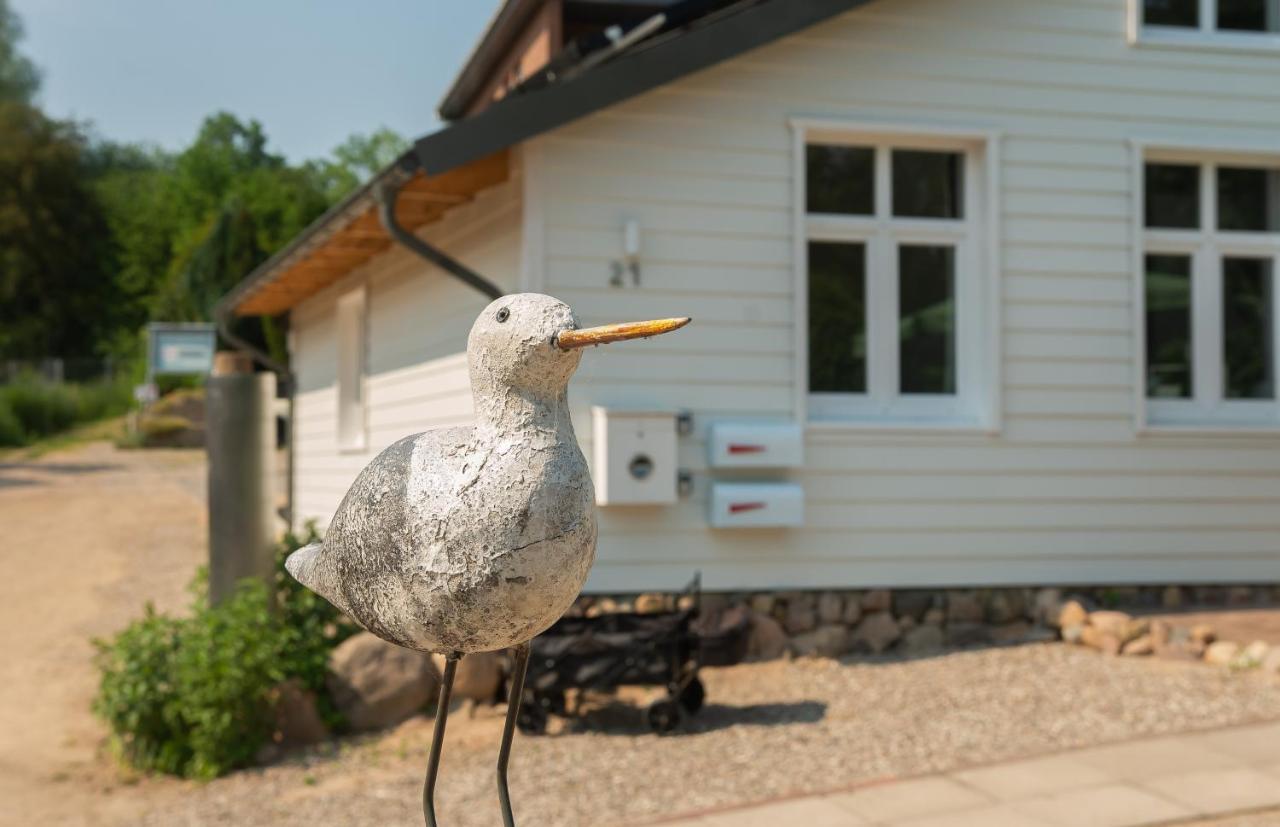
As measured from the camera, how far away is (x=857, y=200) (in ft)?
24.1

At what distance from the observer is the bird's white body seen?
1877mm

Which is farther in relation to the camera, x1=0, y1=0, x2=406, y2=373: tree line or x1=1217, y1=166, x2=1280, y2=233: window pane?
x1=0, y1=0, x2=406, y2=373: tree line

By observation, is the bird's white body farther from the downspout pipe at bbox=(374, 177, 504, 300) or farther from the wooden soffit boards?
the downspout pipe at bbox=(374, 177, 504, 300)

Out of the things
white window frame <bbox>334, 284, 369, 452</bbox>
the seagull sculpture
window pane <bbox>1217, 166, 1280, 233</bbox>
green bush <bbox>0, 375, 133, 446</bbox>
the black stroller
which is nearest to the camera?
the seagull sculpture

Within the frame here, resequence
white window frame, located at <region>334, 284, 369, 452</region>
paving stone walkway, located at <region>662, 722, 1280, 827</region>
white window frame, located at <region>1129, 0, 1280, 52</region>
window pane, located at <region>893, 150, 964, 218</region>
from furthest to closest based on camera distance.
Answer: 1. white window frame, located at <region>334, 284, 369, 452</region>
2. white window frame, located at <region>1129, 0, 1280, 52</region>
3. window pane, located at <region>893, 150, 964, 218</region>
4. paving stone walkway, located at <region>662, 722, 1280, 827</region>

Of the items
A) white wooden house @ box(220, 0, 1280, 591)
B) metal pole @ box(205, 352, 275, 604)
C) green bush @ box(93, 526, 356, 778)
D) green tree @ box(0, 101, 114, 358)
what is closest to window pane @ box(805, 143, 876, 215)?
white wooden house @ box(220, 0, 1280, 591)

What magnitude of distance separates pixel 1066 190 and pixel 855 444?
2.20m

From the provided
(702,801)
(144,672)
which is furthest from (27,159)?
(702,801)

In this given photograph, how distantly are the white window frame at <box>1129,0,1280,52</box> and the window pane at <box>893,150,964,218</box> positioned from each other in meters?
1.48

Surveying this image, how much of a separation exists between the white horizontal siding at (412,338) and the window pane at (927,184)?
2.44 metres

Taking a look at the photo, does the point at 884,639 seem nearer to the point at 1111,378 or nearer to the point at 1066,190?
the point at 1111,378

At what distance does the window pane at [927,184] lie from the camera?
7.39 metres

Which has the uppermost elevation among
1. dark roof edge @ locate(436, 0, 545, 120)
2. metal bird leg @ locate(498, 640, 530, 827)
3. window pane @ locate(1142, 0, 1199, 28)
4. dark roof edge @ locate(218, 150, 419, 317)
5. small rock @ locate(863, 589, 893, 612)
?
dark roof edge @ locate(436, 0, 545, 120)

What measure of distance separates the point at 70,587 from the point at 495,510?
10680 millimetres
